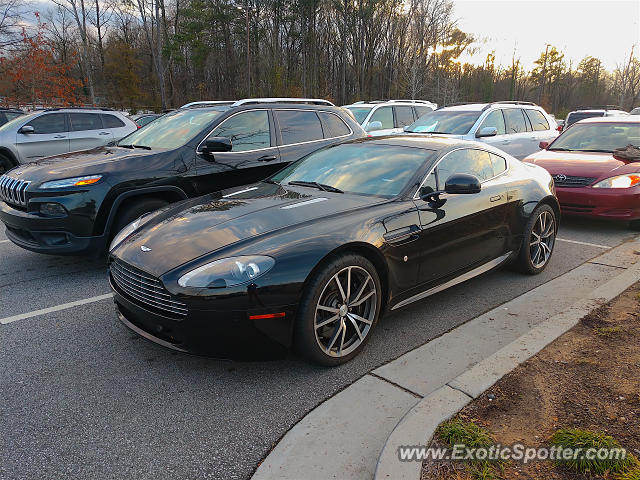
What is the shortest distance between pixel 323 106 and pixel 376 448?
5.09 meters

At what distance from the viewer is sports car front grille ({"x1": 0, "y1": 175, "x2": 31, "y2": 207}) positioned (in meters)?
4.62

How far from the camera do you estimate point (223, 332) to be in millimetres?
2680

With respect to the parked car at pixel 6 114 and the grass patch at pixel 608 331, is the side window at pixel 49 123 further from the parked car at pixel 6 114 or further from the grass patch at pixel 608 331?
the grass patch at pixel 608 331

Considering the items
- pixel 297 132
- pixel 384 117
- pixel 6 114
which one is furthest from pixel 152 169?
pixel 6 114

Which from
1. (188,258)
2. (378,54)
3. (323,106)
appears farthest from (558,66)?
(188,258)

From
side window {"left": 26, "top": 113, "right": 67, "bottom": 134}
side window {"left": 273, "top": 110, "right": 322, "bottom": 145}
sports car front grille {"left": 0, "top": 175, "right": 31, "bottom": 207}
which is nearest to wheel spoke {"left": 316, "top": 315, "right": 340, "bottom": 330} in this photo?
side window {"left": 273, "top": 110, "right": 322, "bottom": 145}

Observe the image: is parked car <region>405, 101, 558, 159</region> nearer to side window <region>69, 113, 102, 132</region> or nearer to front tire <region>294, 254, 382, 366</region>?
front tire <region>294, 254, 382, 366</region>

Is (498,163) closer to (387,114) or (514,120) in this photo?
(514,120)

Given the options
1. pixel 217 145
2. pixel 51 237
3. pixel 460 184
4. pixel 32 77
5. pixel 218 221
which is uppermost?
pixel 32 77

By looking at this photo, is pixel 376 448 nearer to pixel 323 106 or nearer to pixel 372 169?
pixel 372 169

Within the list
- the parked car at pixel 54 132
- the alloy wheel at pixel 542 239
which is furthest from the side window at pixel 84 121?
the alloy wheel at pixel 542 239

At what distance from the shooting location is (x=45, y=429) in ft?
8.11

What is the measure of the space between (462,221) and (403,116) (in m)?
9.22

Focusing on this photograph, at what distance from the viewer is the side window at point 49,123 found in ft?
34.3
